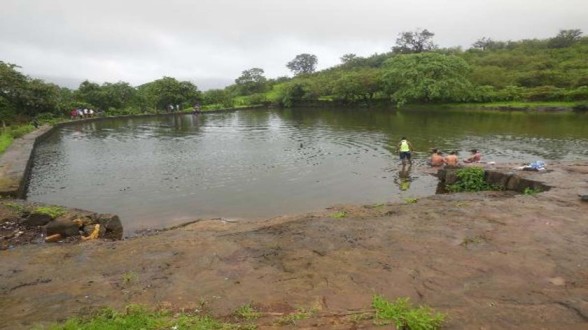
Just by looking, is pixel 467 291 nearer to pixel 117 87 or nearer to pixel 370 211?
pixel 370 211

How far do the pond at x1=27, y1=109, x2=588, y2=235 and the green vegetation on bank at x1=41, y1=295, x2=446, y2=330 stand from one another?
7830mm

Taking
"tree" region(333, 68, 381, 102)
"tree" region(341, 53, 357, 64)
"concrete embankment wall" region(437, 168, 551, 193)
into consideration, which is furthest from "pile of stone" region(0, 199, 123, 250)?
"tree" region(341, 53, 357, 64)

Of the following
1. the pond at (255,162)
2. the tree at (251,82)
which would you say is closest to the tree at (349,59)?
the tree at (251,82)

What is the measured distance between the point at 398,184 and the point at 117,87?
180 ft

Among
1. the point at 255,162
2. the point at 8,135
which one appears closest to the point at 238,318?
the point at 255,162

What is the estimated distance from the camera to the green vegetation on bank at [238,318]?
6105mm

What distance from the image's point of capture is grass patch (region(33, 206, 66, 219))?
12.7m

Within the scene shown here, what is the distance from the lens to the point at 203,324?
6.18 metres

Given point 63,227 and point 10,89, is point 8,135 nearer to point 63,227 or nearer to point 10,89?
point 10,89

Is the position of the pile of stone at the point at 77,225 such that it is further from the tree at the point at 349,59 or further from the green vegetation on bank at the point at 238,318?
the tree at the point at 349,59

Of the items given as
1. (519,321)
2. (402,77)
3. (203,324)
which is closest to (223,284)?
(203,324)

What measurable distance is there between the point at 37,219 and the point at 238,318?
951 cm

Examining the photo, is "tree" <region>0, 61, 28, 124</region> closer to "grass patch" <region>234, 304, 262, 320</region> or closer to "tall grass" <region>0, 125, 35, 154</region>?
"tall grass" <region>0, 125, 35, 154</region>

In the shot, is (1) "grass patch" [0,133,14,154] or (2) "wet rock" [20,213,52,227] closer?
(2) "wet rock" [20,213,52,227]
